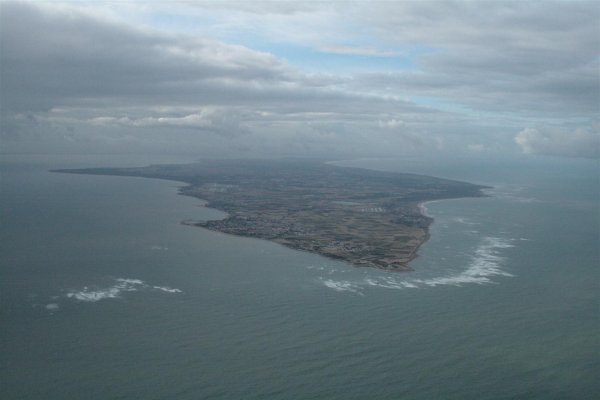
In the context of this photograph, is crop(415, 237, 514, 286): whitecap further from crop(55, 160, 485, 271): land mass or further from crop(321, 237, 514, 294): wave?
crop(55, 160, 485, 271): land mass

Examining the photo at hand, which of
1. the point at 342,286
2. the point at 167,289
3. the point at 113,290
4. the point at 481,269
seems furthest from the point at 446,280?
the point at 113,290

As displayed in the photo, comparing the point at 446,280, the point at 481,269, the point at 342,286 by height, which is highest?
the point at 481,269

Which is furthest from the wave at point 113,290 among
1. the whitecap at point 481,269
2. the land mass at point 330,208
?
the whitecap at point 481,269

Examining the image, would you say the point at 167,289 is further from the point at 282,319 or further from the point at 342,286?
the point at 342,286

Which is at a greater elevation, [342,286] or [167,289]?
[342,286]

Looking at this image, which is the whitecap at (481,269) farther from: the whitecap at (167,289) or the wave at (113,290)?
the wave at (113,290)
